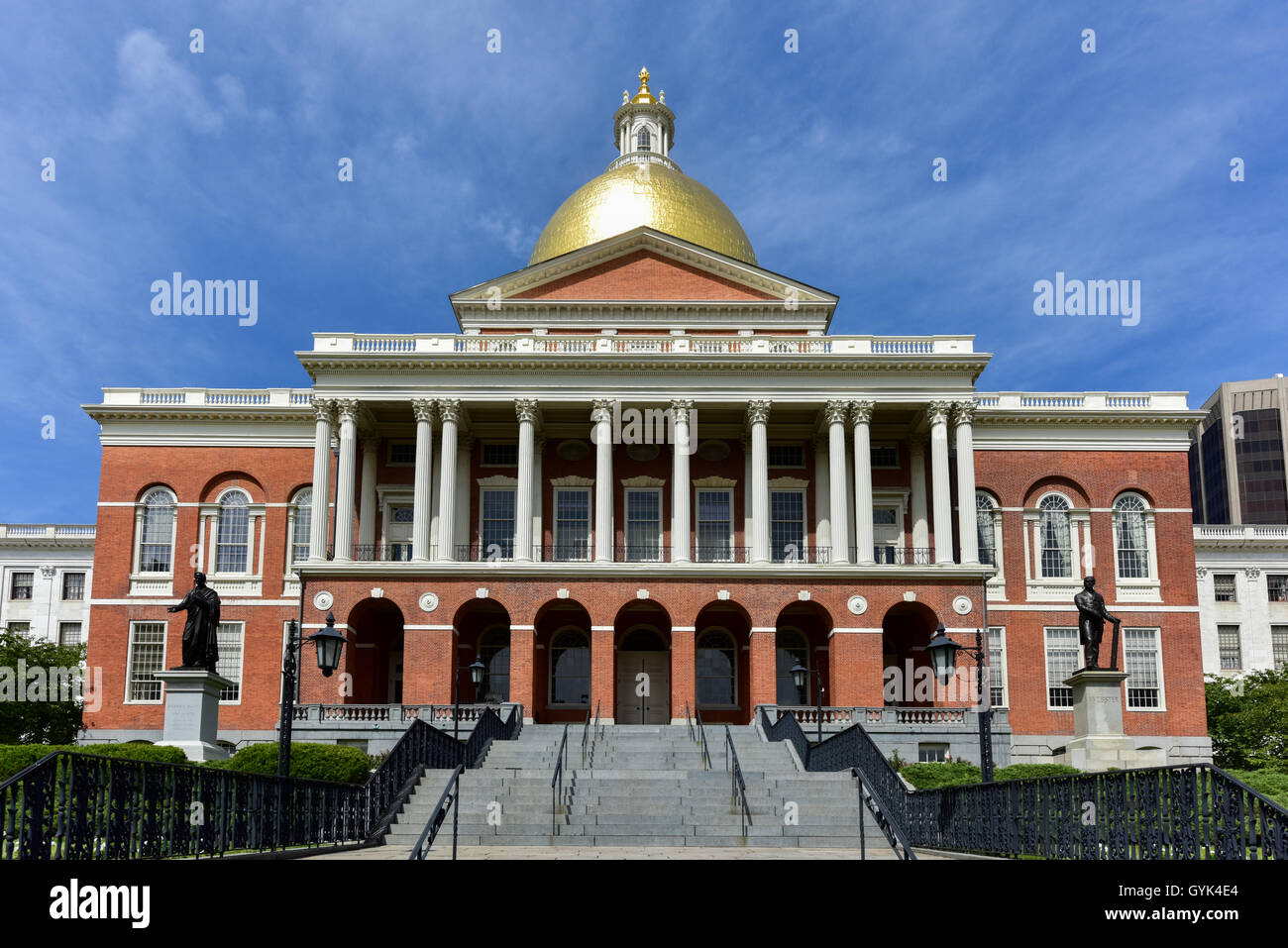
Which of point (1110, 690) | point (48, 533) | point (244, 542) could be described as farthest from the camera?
point (48, 533)

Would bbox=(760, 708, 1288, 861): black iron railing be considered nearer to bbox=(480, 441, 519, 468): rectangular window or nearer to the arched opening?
the arched opening

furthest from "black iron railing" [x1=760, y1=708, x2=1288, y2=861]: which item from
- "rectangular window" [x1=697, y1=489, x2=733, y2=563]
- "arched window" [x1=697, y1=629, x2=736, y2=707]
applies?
"rectangular window" [x1=697, y1=489, x2=733, y2=563]

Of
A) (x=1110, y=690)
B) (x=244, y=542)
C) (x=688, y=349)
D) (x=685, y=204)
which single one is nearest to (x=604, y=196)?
(x=685, y=204)

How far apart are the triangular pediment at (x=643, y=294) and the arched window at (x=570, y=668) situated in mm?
12264

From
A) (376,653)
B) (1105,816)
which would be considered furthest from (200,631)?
(376,653)

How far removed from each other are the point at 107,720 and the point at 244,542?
26.3ft

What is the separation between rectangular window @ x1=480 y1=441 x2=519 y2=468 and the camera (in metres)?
47.8

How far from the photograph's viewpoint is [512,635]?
42.2m

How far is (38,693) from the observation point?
52250 mm

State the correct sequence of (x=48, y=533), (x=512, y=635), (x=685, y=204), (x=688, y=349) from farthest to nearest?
(x=48, y=533)
(x=685, y=204)
(x=688, y=349)
(x=512, y=635)

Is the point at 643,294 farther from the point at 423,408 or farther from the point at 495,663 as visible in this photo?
the point at 495,663

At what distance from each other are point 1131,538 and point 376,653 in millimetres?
28912

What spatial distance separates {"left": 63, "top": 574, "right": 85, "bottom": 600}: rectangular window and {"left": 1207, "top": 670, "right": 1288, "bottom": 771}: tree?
197ft
